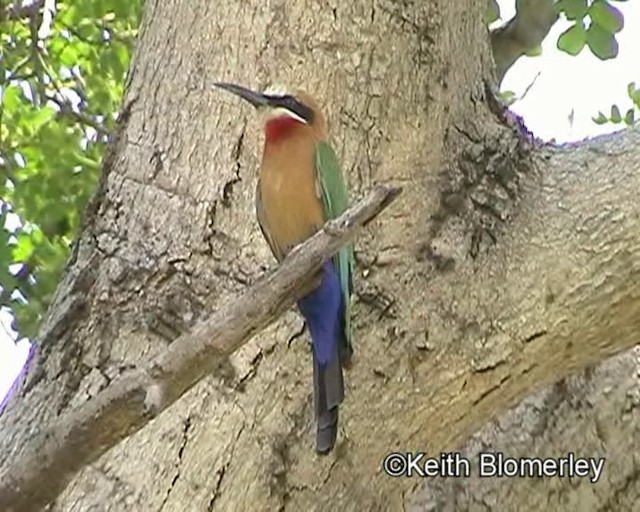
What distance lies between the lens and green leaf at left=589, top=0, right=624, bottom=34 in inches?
97.3

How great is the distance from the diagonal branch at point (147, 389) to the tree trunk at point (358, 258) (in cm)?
32

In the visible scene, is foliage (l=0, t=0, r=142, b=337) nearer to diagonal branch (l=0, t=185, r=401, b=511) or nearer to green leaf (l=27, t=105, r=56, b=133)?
green leaf (l=27, t=105, r=56, b=133)

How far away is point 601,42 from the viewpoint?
248cm

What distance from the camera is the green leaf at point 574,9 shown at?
8.21ft

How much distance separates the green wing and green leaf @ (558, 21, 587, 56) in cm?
78

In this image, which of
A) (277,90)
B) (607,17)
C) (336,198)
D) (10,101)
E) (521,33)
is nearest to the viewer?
(336,198)

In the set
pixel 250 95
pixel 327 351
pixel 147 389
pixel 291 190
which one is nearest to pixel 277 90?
pixel 250 95

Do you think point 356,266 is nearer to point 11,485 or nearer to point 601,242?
point 601,242

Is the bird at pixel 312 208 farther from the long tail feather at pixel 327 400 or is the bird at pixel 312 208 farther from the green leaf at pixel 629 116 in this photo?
the green leaf at pixel 629 116

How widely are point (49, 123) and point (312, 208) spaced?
57.5 inches

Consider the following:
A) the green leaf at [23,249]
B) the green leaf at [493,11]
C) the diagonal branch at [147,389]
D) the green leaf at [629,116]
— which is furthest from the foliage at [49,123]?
the diagonal branch at [147,389]

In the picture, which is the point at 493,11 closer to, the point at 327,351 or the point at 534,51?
the point at 534,51

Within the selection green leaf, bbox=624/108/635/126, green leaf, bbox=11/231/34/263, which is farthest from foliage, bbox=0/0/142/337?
green leaf, bbox=624/108/635/126

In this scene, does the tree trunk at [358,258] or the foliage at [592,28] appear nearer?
the tree trunk at [358,258]
